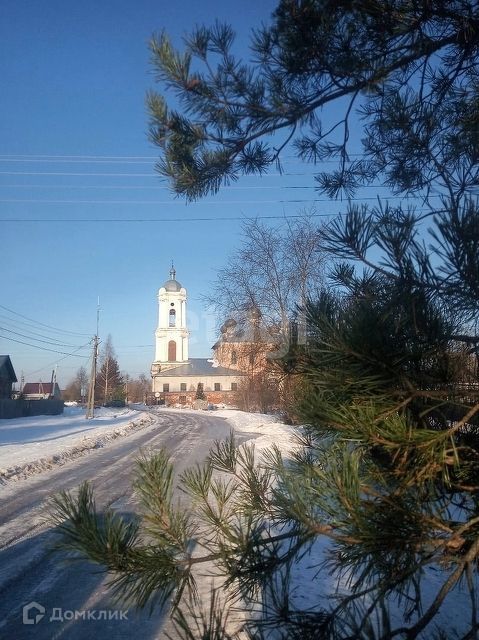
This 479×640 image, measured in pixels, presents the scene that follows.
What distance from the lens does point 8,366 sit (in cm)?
5234

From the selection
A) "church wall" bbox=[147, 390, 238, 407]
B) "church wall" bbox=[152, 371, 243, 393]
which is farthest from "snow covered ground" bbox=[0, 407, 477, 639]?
"church wall" bbox=[147, 390, 238, 407]

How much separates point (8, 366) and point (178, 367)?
672 inches

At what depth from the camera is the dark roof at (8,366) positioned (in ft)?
166

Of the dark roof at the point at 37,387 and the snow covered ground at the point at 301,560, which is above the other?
the dark roof at the point at 37,387

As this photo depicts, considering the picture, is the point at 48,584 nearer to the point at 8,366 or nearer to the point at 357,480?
the point at 357,480

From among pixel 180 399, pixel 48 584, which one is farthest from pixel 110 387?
pixel 48 584

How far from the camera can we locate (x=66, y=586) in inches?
208

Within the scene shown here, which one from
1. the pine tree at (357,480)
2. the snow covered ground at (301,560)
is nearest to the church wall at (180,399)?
the snow covered ground at (301,560)

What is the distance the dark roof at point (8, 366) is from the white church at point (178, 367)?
1338 cm

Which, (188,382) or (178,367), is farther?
(188,382)

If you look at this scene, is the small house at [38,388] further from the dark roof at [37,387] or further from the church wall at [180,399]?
the church wall at [180,399]

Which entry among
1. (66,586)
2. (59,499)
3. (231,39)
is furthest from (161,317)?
(59,499)

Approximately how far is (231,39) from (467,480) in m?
2.58

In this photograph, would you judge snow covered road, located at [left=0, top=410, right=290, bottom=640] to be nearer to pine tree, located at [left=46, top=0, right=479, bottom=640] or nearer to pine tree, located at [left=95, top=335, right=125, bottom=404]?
pine tree, located at [left=46, top=0, right=479, bottom=640]
